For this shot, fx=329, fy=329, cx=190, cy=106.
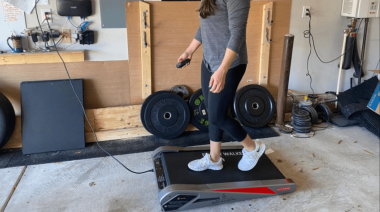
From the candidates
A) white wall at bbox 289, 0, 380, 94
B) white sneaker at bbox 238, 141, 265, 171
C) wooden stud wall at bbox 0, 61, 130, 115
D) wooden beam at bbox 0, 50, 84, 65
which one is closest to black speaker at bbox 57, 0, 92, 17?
wooden beam at bbox 0, 50, 84, 65

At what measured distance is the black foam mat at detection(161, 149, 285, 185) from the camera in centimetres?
226

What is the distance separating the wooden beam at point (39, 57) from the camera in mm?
2848

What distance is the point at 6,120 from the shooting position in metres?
2.76

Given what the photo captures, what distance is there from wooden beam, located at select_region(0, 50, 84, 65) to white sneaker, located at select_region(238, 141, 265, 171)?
173 centimetres

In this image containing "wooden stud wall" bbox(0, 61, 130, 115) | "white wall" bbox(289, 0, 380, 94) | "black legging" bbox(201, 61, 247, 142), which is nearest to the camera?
"black legging" bbox(201, 61, 247, 142)

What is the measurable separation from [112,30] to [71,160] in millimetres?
1236

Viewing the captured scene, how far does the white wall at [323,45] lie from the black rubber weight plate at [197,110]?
1.14m

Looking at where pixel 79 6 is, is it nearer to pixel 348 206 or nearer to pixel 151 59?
pixel 151 59

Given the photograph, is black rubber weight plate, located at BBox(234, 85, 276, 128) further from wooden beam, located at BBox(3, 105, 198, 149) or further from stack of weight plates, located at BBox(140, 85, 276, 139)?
wooden beam, located at BBox(3, 105, 198, 149)

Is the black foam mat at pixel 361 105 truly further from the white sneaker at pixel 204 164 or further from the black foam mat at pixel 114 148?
the white sneaker at pixel 204 164

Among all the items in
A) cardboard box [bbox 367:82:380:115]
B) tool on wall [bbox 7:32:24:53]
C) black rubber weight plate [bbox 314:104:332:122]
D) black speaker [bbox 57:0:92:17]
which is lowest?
black rubber weight plate [bbox 314:104:332:122]

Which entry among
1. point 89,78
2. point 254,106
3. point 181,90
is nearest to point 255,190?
point 254,106

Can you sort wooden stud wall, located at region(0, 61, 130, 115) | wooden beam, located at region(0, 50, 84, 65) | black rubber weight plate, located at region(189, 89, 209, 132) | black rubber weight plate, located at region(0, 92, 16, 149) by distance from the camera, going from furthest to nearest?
black rubber weight plate, located at region(189, 89, 209, 132) < wooden stud wall, located at region(0, 61, 130, 115) < wooden beam, located at region(0, 50, 84, 65) < black rubber weight plate, located at region(0, 92, 16, 149)

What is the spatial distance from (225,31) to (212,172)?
39.7 inches
